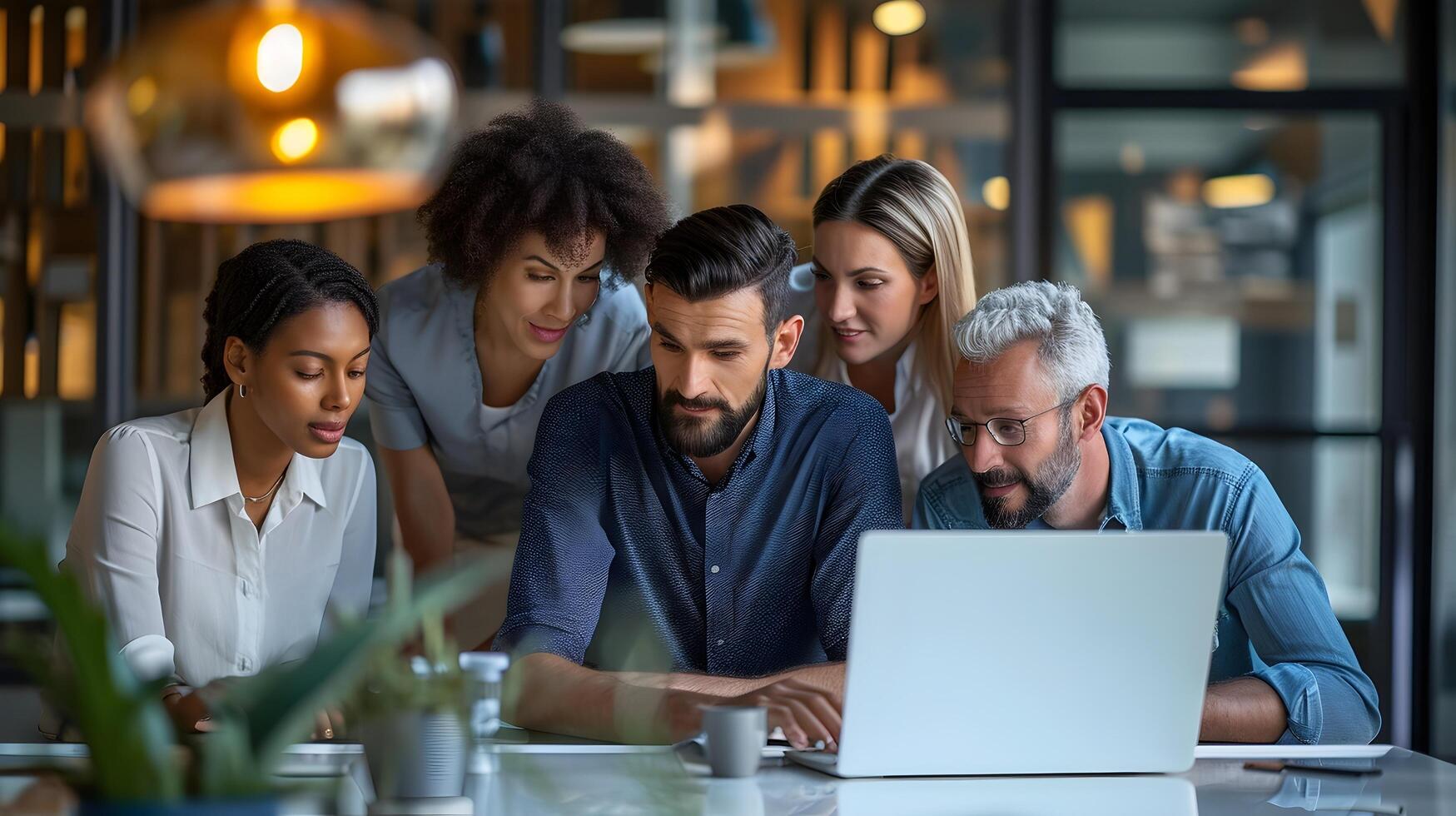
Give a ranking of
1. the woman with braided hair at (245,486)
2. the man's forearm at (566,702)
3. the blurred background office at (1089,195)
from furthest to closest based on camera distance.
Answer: the blurred background office at (1089,195) < the woman with braided hair at (245,486) < the man's forearm at (566,702)

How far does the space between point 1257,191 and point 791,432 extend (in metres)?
2.59

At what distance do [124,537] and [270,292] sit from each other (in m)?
0.44

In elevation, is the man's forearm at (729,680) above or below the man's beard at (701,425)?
below

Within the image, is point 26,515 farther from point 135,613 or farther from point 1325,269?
point 1325,269

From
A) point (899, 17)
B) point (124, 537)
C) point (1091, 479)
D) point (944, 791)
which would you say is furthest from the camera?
point (899, 17)

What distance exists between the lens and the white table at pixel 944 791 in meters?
1.37

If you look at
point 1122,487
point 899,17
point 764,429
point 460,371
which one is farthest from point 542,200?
point 899,17

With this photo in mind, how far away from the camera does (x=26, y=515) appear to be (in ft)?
12.8

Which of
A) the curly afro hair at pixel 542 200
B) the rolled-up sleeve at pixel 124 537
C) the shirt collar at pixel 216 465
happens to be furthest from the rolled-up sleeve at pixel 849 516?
the rolled-up sleeve at pixel 124 537

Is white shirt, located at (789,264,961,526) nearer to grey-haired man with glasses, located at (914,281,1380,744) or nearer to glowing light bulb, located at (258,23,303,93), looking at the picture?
grey-haired man with glasses, located at (914,281,1380,744)

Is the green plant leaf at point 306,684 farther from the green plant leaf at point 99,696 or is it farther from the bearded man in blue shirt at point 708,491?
the bearded man in blue shirt at point 708,491

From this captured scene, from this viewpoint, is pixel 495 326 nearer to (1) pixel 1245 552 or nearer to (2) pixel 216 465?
(2) pixel 216 465

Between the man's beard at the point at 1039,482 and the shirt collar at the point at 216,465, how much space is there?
1.11m

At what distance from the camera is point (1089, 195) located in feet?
13.6
